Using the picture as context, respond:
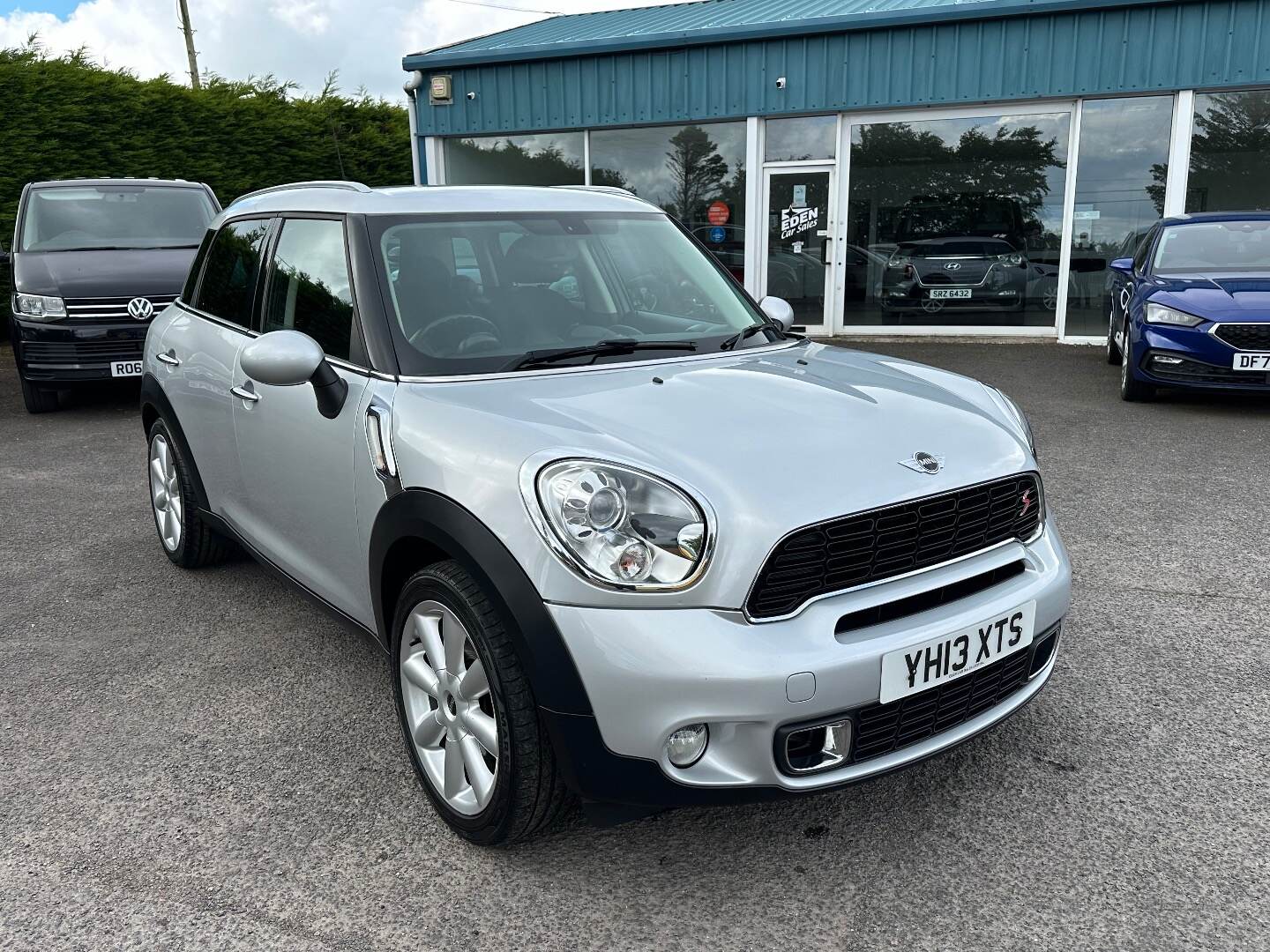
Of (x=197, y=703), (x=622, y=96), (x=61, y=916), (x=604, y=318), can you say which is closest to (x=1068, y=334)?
(x=622, y=96)

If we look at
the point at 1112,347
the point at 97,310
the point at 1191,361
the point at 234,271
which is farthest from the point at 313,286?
the point at 1112,347

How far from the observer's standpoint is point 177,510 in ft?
14.5

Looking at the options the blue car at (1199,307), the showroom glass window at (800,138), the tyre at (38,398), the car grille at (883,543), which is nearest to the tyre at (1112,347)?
the blue car at (1199,307)

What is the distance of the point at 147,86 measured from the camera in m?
13.4

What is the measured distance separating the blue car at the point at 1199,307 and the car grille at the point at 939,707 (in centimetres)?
573

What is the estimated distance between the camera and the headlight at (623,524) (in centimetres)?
207

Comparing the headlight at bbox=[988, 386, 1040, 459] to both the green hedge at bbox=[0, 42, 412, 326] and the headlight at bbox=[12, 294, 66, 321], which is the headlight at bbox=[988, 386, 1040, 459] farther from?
the green hedge at bbox=[0, 42, 412, 326]

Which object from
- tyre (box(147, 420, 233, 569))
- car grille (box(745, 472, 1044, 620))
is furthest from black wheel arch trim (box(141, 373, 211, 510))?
car grille (box(745, 472, 1044, 620))

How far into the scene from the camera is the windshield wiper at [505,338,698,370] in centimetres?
281

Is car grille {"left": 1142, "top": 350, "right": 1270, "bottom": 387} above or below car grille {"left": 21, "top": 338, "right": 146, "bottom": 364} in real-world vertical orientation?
below

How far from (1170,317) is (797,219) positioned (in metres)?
6.13

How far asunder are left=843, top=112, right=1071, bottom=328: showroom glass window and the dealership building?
22mm

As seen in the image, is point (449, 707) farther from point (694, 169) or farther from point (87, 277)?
point (694, 169)

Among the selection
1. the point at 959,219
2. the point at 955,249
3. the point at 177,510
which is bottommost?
the point at 177,510
